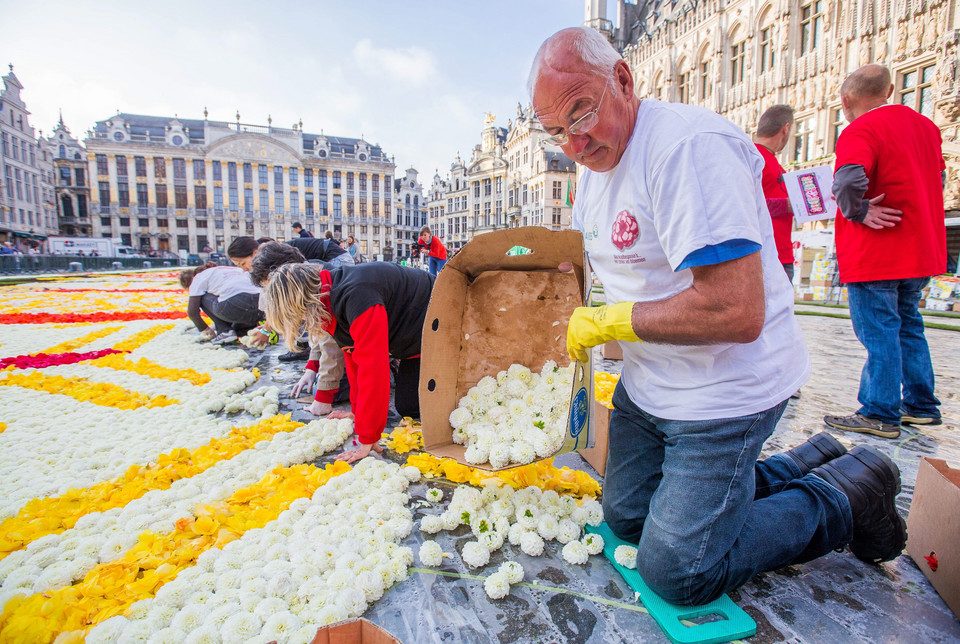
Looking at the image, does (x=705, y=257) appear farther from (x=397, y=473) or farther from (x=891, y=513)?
(x=397, y=473)

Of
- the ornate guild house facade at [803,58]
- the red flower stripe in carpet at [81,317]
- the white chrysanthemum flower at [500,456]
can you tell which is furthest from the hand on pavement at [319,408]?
the ornate guild house facade at [803,58]

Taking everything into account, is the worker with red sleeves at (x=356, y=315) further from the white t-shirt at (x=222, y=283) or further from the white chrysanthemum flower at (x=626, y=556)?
the white t-shirt at (x=222, y=283)

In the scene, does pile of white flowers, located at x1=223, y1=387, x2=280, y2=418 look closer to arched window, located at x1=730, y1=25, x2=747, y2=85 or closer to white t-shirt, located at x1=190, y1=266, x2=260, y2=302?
white t-shirt, located at x1=190, y1=266, x2=260, y2=302

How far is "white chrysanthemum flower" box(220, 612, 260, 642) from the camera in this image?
4.41 ft

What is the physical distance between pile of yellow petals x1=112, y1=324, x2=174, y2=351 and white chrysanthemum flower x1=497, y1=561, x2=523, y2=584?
20.1ft

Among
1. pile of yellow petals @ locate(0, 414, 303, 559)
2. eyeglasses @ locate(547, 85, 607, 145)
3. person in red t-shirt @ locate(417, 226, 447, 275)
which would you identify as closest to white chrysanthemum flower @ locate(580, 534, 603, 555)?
eyeglasses @ locate(547, 85, 607, 145)

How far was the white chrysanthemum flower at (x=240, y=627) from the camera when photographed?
134 cm

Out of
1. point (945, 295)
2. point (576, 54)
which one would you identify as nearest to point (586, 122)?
point (576, 54)

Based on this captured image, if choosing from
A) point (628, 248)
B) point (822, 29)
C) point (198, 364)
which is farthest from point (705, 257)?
point (822, 29)

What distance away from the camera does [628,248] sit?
1.56 metres

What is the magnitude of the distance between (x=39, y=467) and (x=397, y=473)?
6.58 feet

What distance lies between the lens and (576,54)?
1.37 metres

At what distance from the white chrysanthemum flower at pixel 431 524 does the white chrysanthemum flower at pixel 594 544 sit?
62 centimetres

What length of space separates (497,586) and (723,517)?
79 cm
